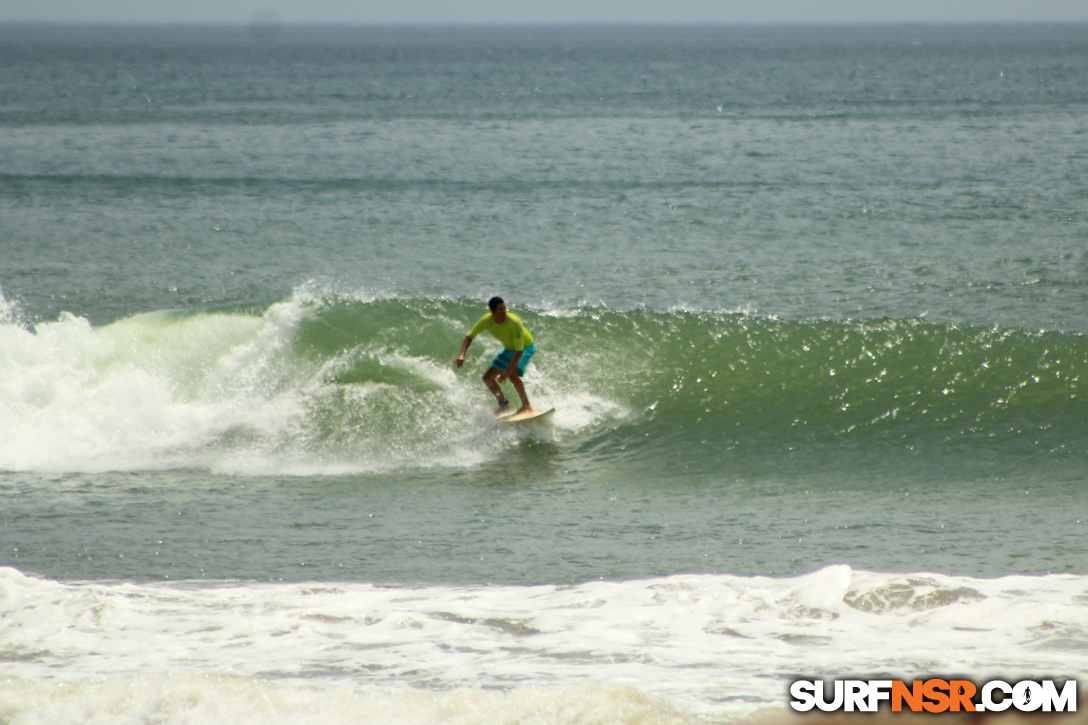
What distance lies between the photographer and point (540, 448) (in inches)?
448

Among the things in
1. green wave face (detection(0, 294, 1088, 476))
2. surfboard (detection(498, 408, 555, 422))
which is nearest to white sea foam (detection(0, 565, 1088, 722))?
green wave face (detection(0, 294, 1088, 476))

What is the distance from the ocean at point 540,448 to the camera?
237 inches

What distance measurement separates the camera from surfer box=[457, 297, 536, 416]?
11422 mm

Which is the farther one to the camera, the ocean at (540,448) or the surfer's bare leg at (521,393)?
the surfer's bare leg at (521,393)

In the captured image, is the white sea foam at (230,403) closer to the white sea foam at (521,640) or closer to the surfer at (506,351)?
the surfer at (506,351)

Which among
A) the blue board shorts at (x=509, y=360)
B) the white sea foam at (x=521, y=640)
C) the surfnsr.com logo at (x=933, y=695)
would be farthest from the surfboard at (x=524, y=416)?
the surfnsr.com logo at (x=933, y=695)

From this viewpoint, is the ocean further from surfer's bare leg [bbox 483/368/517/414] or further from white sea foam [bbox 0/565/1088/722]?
surfer's bare leg [bbox 483/368/517/414]

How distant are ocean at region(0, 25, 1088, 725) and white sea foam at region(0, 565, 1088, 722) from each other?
1.2 inches

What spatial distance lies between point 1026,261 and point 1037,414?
8.06 meters

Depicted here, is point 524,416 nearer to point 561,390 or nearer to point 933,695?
point 561,390

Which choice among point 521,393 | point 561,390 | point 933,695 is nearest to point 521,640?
point 933,695

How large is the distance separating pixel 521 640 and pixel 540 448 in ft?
16.6

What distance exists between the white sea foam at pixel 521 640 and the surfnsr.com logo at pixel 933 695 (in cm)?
26

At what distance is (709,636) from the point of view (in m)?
6.43
